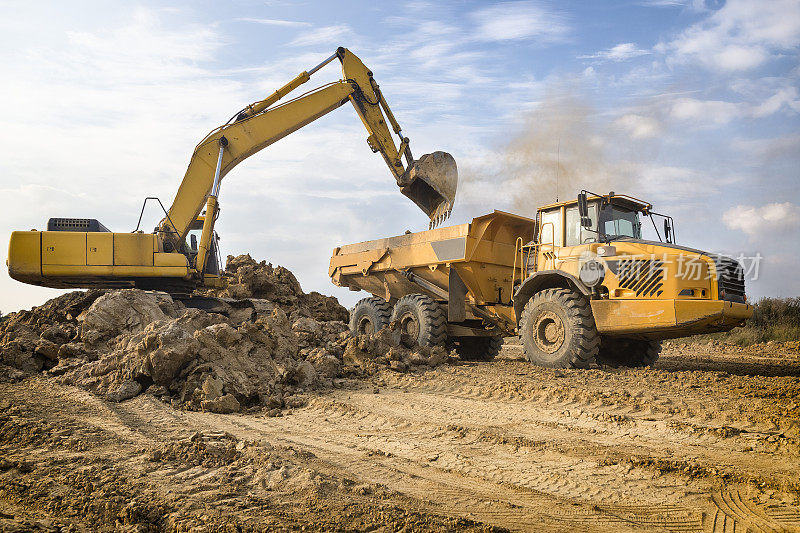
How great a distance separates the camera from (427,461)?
15.3 ft

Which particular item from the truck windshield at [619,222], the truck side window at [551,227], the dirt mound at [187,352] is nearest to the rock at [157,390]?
the dirt mound at [187,352]

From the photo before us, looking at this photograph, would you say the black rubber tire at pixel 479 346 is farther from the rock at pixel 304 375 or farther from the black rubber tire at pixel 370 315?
the rock at pixel 304 375

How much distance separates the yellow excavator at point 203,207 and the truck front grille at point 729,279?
5.58 meters

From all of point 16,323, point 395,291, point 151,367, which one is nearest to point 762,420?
point 151,367

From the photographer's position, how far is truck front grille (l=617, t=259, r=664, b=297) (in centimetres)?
808

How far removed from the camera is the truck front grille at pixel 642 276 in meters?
8.08

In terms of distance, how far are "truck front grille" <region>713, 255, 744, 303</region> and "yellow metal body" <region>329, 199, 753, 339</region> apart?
5.4 inches

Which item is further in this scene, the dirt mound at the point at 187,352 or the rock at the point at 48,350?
the rock at the point at 48,350

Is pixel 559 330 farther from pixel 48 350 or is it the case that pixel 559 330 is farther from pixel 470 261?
pixel 48 350

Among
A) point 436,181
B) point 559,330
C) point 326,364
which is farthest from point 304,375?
point 436,181

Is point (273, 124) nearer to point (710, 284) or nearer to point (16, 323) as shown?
point (16, 323)

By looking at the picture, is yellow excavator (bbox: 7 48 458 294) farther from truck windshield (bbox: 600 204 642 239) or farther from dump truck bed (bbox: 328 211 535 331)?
truck windshield (bbox: 600 204 642 239)

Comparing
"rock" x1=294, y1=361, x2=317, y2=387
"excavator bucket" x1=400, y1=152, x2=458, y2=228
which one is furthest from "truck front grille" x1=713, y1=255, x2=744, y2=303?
"rock" x1=294, y1=361, x2=317, y2=387

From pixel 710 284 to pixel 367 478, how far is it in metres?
6.06
